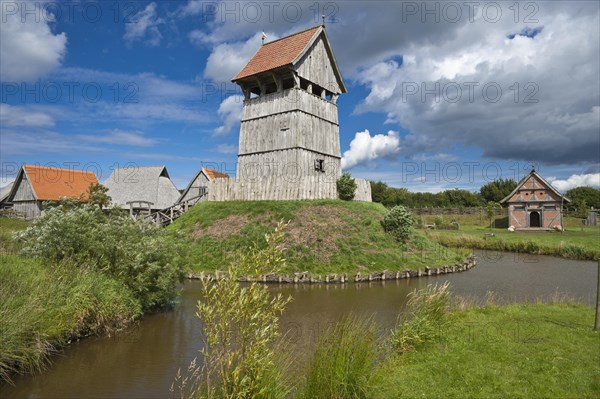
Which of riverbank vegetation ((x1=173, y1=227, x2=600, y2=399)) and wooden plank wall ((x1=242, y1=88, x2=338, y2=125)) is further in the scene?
wooden plank wall ((x1=242, y1=88, x2=338, y2=125))

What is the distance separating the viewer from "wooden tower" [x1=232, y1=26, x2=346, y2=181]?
2870 cm

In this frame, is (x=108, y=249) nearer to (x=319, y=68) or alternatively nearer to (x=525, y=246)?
(x=319, y=68)

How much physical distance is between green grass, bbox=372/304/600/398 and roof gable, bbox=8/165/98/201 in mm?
42473

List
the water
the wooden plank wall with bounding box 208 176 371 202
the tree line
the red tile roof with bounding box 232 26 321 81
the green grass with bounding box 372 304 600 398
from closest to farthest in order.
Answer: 1. the green grass with bounding box 372 304 600 398
2. the water
3. the wooden plank wall with bounding box 208 176 371 202
4. the red tile roof with bounding box 232 26 321 81
5. the tree line

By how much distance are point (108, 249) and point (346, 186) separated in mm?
19083

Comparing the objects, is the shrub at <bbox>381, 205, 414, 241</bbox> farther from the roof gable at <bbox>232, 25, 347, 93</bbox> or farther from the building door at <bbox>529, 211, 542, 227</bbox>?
the building door at <bbox>529, 211, 542, 227</bbox>

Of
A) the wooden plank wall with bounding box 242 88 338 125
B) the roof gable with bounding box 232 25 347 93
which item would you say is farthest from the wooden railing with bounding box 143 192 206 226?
the roof gable with bounding box 232 25 347 93

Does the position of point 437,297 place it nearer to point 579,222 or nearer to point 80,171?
point 579,222

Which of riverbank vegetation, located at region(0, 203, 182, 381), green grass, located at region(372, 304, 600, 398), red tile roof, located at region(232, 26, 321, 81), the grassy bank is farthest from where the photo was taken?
red tile roof, located at region(232, 26, 321, 81)

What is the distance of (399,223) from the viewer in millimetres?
25078

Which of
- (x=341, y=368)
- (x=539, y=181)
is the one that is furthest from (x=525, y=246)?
(x=341, y=368)

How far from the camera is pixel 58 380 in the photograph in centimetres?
804

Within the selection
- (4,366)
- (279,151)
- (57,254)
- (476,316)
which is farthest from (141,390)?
(279,151)

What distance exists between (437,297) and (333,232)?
1392 centimetres
